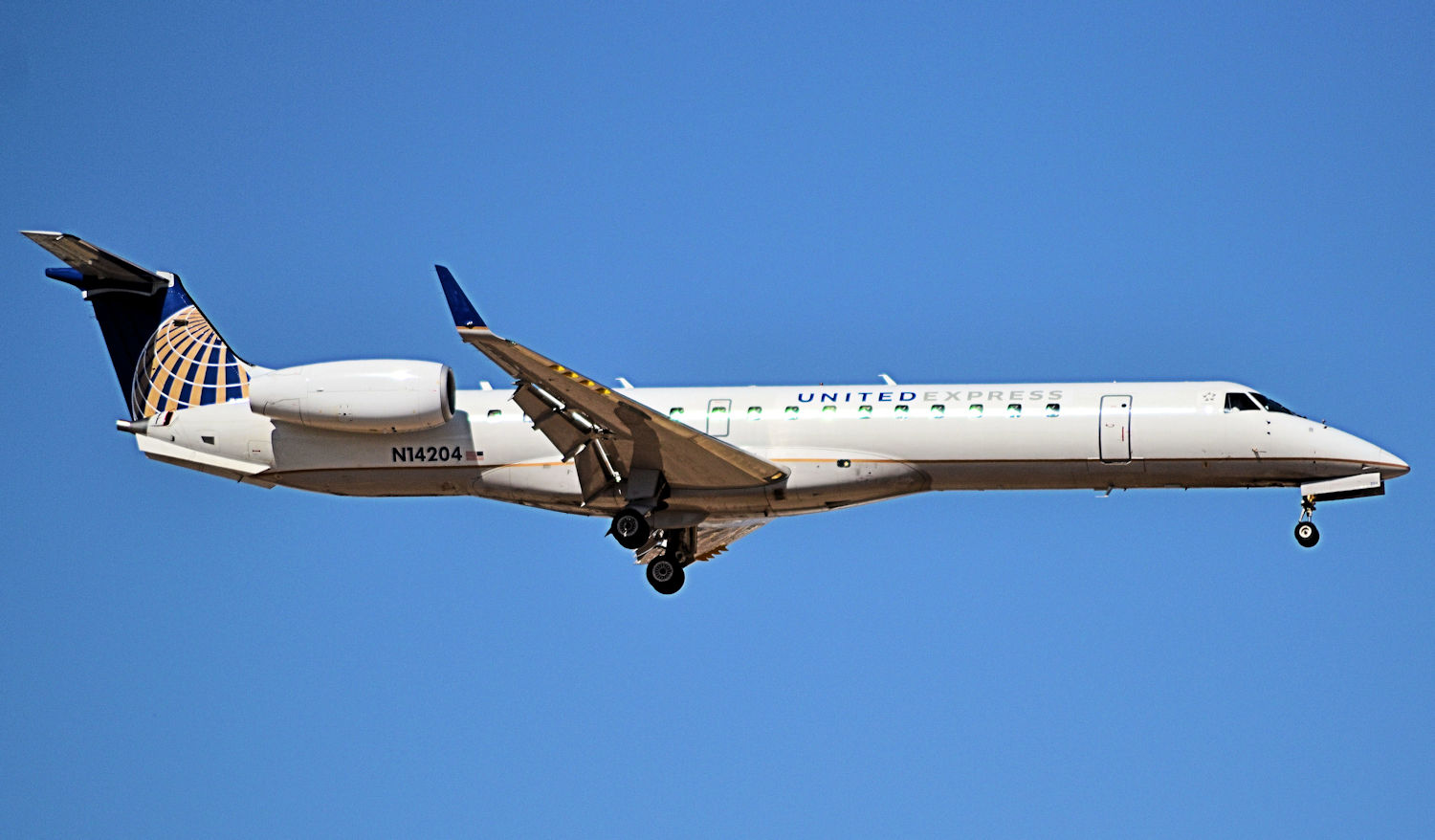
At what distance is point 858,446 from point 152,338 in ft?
43.2

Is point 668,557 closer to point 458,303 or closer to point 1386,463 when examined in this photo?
point 458,303

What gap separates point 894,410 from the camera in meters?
29.4

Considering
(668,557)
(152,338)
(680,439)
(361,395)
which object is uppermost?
(152,338)

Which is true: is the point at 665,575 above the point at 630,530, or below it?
below


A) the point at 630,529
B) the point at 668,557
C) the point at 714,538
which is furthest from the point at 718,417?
the point at 714,538

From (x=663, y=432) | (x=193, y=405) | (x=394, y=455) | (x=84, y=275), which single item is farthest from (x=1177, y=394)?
(x=84, y=275)

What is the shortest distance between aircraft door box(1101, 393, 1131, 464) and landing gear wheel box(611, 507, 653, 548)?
7427 millimetres

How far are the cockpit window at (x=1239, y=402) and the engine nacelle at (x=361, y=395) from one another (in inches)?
496

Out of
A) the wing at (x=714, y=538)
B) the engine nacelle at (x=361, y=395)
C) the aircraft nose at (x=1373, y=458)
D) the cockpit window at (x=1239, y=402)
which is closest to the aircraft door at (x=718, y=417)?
the wing at (x=714, y=538)

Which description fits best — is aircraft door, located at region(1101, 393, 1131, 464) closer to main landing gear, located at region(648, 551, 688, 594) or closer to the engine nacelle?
main landing gear, located at region(648, 551, 688, 594)

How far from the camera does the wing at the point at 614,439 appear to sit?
2772 cm

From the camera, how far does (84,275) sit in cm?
3306

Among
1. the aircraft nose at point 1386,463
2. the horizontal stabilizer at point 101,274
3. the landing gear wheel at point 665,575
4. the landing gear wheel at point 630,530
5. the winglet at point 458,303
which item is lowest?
the landing gear wheel at point 665,575

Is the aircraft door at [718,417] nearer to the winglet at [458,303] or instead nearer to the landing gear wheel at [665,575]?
the landing gear wheel at [665,575]
